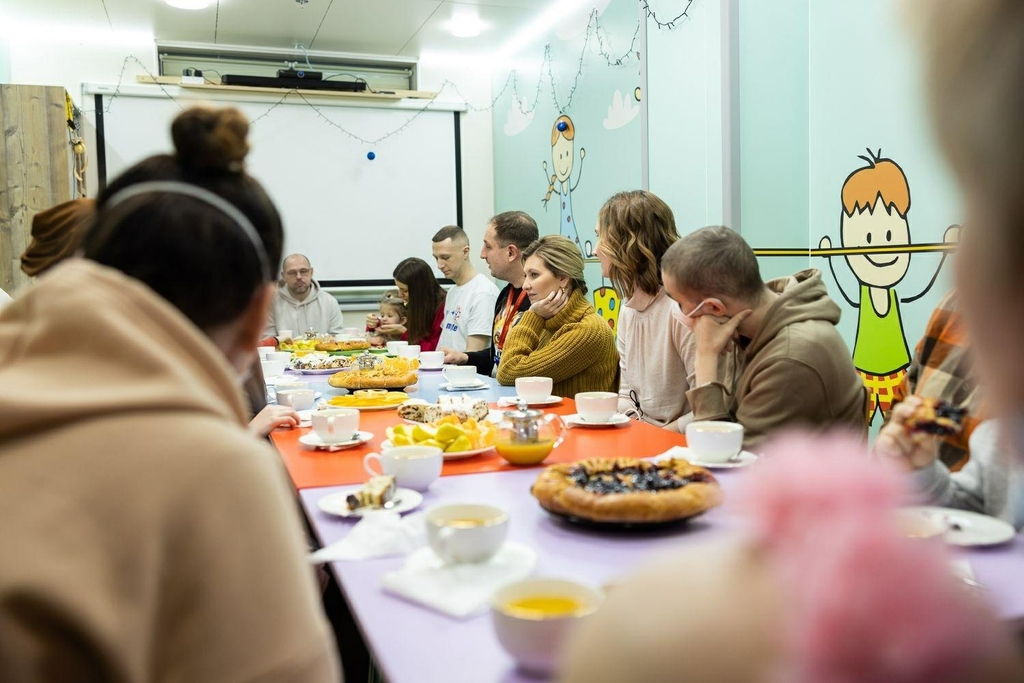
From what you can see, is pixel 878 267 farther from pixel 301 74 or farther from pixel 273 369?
pixel 301 74

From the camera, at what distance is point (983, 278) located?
1.36ft

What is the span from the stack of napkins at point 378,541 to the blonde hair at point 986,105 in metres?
1.02

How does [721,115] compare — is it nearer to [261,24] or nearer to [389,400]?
[389,400]

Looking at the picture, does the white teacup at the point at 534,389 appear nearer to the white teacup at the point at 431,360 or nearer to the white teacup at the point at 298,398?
the white teacup at the point at 298,398

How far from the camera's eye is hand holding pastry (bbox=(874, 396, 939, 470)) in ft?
4.55

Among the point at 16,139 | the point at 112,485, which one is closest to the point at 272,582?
the point at 112,485

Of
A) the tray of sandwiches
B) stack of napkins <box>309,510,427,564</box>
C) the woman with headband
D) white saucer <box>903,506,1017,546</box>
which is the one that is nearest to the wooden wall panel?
the tray of sandwiches

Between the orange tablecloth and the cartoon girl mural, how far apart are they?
141 inches

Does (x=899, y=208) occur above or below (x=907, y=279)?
above

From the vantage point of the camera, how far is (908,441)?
1406 millimetres

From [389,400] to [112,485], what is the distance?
2171mm

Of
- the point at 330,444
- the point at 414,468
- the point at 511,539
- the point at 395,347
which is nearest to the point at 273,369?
the point at 395,347

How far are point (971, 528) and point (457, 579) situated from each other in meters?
0.85

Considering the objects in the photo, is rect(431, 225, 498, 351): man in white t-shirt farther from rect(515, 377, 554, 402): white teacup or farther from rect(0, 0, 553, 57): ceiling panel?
rect(515, 377, 554, 402): white teacup
